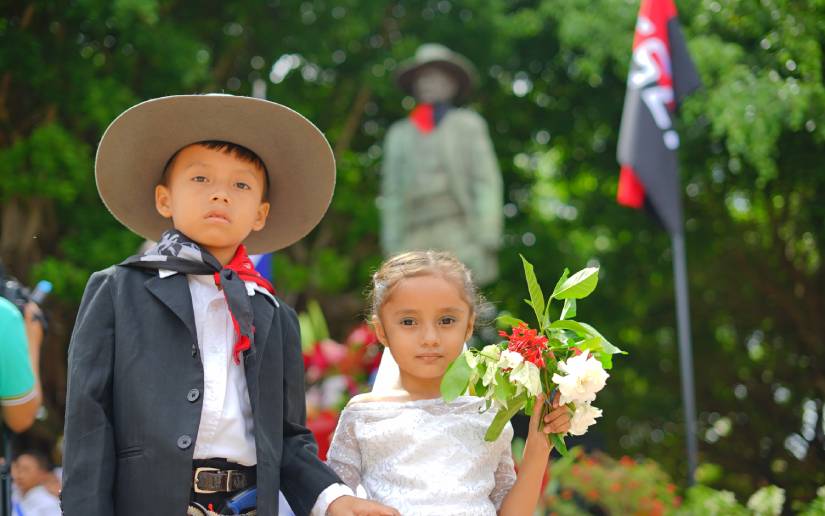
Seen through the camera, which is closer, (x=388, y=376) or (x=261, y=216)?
(x=261, y=216)

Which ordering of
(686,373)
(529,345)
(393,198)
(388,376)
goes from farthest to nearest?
(393,198) → (686,373) → (388,376) → (529,345)

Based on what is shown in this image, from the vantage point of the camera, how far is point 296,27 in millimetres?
9734

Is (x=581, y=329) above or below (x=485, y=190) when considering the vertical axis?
below

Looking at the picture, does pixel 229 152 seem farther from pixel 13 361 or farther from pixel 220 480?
pixel 13 361

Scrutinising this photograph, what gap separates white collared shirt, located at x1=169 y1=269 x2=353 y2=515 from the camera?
2.52m

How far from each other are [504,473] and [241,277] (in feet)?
3.21

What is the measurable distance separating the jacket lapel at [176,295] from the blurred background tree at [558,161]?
515 cm

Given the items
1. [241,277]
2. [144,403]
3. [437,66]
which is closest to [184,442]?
[144,403]

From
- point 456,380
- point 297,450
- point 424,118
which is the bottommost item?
point 297,450

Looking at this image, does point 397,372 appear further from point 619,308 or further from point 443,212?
point 619,308

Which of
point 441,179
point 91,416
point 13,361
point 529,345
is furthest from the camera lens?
point 441,179

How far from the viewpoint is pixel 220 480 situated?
2518 millimetres

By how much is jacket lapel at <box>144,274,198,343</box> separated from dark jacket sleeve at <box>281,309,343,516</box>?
32 cm

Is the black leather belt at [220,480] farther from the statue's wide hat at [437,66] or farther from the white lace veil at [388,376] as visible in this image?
the statue's wide hat at [437,66]
